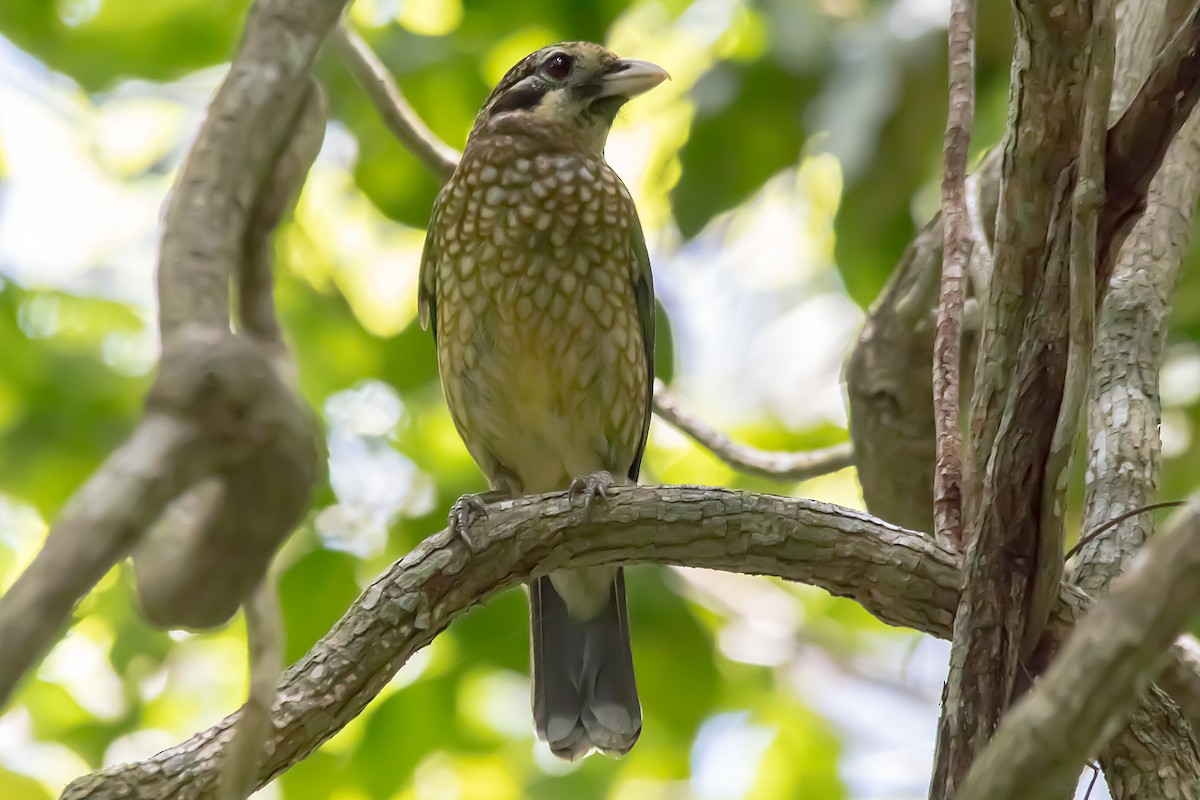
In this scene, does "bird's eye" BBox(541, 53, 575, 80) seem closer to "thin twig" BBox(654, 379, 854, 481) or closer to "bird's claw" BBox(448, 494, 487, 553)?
"thin twig" BBox(654, 379, 854, 481)

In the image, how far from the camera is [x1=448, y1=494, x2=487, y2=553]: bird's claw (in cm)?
283

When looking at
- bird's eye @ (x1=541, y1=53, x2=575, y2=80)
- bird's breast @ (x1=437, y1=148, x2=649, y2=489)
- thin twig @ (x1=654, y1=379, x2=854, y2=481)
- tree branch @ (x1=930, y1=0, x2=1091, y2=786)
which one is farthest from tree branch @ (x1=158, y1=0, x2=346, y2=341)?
bird's eye @ (x1=541, y1=53, x2=575, y2=80)

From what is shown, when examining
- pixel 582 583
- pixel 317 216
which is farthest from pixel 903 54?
pixel 317 216

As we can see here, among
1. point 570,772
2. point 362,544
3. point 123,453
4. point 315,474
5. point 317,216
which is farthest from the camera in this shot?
point 317,216

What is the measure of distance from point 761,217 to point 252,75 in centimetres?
502

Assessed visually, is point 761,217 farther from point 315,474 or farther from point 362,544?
point 315,474

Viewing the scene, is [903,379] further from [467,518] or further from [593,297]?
[467,518]

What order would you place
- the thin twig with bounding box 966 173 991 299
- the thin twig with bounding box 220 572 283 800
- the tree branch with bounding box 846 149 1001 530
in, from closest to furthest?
the thin twig with bounding box 220 572 283 800 → the thin twig with bounding box 966 173 991 299 → the tree branch with bounding box 846 149 1001 530

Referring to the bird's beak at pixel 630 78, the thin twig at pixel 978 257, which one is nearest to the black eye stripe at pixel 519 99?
the bird's beak at pixel 630 78

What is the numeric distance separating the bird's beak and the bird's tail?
145cm

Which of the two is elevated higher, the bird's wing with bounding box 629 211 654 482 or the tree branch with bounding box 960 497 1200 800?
the bird's wing with bounding box 629 211 654 482

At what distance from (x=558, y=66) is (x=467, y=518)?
1979mm

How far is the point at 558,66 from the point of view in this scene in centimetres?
441

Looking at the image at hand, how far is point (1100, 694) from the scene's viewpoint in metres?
1.42
